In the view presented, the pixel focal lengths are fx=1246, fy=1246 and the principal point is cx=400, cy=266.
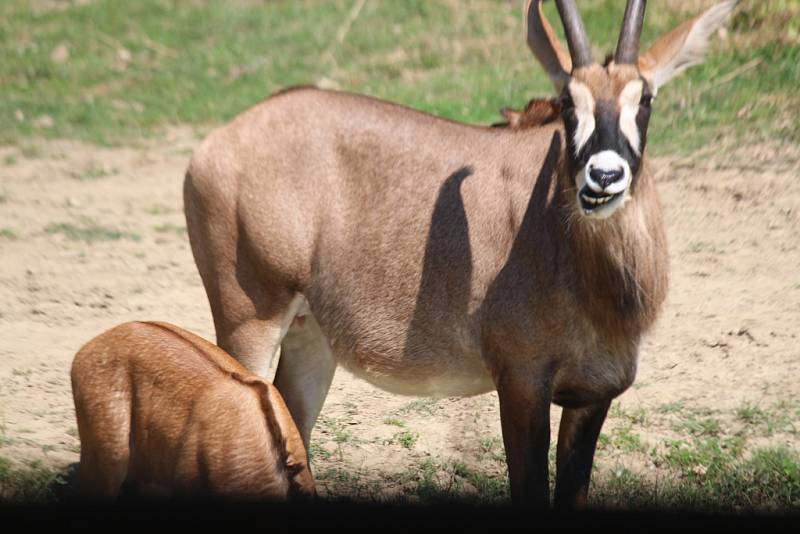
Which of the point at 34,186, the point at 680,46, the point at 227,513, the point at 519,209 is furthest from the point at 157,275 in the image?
the point at 227,513

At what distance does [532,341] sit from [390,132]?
1302mm

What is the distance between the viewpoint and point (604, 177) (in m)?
4.75

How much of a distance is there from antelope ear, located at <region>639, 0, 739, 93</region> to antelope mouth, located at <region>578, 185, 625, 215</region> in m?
0.60

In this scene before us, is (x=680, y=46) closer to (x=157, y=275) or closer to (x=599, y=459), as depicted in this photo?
(x=599, y=459)

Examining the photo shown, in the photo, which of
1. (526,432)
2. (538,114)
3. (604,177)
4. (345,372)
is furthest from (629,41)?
(345,372)

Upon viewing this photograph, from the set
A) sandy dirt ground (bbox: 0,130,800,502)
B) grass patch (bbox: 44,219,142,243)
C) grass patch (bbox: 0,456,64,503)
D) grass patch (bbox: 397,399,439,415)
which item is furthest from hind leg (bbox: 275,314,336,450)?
grass patch (bbox: 44,219,142,243)

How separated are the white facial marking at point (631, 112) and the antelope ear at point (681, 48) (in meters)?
0.23

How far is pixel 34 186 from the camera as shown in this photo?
11.4m

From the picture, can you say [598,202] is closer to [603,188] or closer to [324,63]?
[603,188]

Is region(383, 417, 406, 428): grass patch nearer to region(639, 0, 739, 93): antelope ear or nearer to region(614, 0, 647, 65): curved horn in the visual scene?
region(639, 0, 739, 93): antelope ear

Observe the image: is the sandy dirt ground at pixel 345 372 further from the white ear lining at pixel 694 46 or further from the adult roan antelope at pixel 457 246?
the white ear lining at pixel 694 46

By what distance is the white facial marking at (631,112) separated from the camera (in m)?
4.89

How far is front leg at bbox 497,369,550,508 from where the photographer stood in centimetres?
538

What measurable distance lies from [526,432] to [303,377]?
5.37 ft
